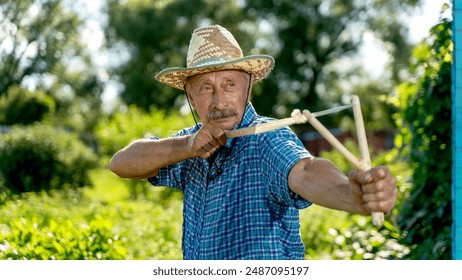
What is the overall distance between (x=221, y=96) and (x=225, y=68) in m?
0.12

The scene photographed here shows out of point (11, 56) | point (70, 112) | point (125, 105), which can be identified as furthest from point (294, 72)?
point (11, 56)

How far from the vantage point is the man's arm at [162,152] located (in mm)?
2246

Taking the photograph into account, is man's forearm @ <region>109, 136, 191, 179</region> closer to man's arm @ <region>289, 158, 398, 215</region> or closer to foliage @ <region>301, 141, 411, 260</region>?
man's arm @ <region>289, 158, 398, 215</region>

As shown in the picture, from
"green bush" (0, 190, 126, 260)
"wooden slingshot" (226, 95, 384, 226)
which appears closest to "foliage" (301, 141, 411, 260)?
"green bush" (0, 190, 126, 260)

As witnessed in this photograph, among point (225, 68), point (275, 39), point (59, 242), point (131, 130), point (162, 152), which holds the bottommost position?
point (59, 242)

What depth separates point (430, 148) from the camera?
16.2 feet

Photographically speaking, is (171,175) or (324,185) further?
(171,175)

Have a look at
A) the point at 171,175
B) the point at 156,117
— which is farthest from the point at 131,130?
the point at 171,175

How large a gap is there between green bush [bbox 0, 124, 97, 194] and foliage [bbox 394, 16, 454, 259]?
4624 millimetres

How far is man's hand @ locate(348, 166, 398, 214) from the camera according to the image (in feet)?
5.59

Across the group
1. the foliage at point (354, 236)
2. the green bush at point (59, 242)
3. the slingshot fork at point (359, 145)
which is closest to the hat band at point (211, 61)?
the slingshot fork at point (359, 145)

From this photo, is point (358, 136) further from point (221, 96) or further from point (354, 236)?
point (354, 236)

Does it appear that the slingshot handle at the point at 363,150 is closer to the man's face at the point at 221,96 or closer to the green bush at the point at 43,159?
the man's face at the point at 221,96

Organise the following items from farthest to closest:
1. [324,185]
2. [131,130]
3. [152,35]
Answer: [152,35]
[131,130]
[324,185]
